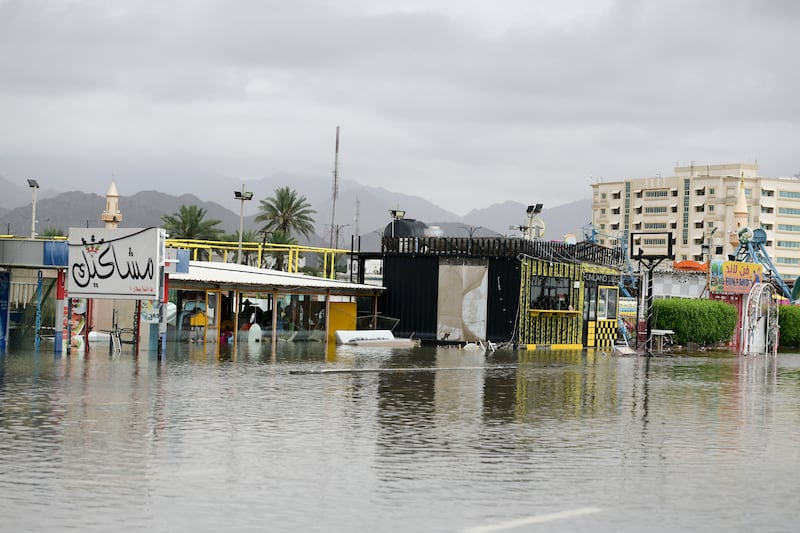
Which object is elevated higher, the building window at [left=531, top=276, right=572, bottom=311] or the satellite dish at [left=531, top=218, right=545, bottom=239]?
the satellite dish at [left=531, top=218, right=545, bottom=239]

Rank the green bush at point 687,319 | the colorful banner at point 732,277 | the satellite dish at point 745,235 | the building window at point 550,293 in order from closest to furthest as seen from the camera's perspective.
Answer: the building window at point 550,293
the green bush at point 687,319
the colorful banner at point 732,277
the satellite dish at point 745,235

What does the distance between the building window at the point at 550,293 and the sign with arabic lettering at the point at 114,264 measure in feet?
81.7

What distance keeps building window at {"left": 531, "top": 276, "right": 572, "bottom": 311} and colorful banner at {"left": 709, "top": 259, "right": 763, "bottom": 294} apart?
14418 mm

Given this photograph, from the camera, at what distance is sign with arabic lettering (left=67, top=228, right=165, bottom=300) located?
35.7m

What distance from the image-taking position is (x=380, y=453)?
16125mm

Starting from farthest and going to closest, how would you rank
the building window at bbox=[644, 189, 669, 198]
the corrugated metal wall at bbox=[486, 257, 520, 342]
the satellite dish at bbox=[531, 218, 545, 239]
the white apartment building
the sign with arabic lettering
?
the building window at bbox=[644, 189, 669, 198]
the white apartment building
the satellite dish at bbox=[531, 218, 545, 239]
the corrugated metal wall at bbox=[486, 257, 520, 342]
the sign with arabic lettering

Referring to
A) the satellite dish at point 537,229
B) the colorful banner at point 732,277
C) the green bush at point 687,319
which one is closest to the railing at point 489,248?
the satellite dish at point 537,229

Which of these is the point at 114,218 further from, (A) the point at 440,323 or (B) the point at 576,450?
(B) the point at 576,450

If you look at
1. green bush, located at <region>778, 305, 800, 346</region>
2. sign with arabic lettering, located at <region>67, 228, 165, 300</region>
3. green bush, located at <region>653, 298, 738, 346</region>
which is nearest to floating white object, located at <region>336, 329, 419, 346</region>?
sign with arabic lettering, located at <region>67, 228, 165, 300</region>

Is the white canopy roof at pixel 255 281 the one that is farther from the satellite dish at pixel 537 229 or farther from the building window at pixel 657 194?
the building window at pixel 657 194

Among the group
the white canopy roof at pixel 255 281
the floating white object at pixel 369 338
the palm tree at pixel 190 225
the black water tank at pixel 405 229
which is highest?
the palm tree at pixel 190 225

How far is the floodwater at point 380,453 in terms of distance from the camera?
38.4 ft

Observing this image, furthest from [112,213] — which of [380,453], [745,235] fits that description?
[380,453]

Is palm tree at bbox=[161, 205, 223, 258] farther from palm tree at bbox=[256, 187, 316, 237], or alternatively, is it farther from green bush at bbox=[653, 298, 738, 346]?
green bush at bbox=[653, 298, 738, 346]
